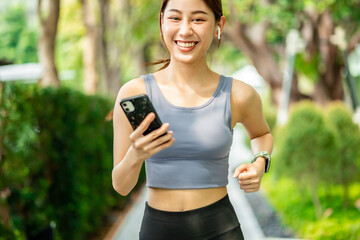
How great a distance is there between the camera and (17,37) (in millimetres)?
42594

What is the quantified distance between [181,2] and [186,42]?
0.55ft

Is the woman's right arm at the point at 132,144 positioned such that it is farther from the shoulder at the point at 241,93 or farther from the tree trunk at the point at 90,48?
the tree trunk at the point at 90,48

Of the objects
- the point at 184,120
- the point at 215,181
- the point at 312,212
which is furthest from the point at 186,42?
the point at 312,212

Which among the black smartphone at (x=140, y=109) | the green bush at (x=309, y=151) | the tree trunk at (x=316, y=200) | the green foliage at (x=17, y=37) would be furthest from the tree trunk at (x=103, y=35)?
the green foliage at (x=17, y=37)

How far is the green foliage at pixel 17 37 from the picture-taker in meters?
40.5

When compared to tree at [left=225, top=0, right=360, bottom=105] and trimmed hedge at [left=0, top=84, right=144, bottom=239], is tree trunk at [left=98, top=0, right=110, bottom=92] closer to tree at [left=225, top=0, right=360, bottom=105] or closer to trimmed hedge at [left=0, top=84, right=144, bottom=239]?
tree at [left=225, top=0, right=360, bottom=105]

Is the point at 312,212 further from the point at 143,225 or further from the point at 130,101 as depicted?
the point at 130,101

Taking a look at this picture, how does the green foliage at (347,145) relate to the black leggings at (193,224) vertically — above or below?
below

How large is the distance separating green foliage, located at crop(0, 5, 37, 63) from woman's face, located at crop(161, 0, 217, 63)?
127 ft

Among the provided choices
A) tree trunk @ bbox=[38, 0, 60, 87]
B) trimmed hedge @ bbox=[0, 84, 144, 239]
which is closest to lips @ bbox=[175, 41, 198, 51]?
trimmed hedge @ bbox=[0, 84, 144, 239]

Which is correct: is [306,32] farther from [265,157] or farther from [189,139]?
[189,139]

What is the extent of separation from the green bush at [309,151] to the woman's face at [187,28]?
4.92 m

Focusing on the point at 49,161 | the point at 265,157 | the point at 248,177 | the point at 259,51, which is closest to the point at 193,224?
the point at 248,177

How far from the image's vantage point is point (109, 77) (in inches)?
568
